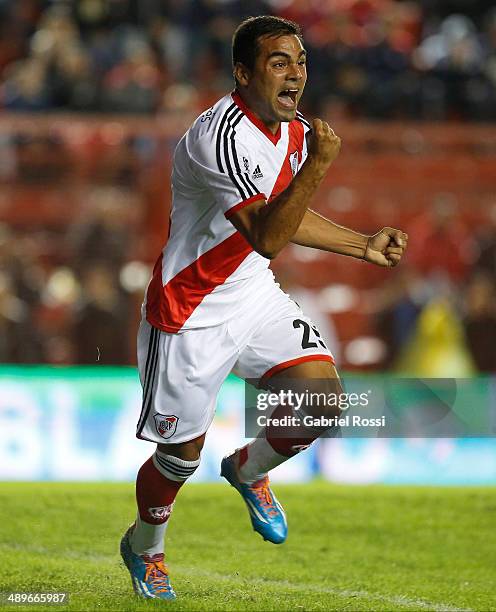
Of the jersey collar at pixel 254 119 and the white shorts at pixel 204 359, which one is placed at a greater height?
the jersey collar at pixel 254 119

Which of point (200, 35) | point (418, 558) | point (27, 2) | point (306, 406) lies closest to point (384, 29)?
point (200, 35)

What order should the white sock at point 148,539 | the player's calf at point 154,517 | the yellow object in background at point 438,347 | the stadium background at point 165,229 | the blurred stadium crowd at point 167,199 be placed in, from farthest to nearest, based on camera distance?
the yellow object in background at point 438,347 → the blurred stadium crowd at point 167,199 → the stadium background at point 165,229 → the white sock at point 148,539 → the player's calf at point 154,517

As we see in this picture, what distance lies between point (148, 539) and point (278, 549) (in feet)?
6.33

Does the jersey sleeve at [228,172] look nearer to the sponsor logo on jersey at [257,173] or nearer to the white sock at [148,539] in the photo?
the sponsor logo on jersey at [257,173]

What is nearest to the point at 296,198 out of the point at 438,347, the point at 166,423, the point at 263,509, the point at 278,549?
the point at 166,423

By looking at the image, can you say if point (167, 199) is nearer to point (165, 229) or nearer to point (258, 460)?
point (165, 229)

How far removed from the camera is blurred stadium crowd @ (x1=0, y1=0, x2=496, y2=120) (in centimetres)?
1293

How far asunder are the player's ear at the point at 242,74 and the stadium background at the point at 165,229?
4.69 metres

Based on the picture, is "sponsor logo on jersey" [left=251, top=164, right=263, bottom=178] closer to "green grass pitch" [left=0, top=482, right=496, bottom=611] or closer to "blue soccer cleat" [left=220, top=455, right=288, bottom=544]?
"blue soccer cleat" [left=220, top=455, right=288, bottom=544]

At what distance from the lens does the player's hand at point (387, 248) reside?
5.46 metres

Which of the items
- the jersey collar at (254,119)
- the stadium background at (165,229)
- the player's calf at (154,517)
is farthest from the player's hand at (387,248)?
the stadium background at (165,229)

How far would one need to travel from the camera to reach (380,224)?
12219 millimetres

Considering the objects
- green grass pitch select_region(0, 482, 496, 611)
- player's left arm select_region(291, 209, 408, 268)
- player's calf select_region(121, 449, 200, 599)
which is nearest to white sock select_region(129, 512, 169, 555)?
player's calf select_region(121, 449, 200, 599)

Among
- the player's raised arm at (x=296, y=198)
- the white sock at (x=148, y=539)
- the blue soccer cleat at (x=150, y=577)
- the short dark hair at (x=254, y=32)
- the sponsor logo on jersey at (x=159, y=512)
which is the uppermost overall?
the short dark hair at (x=254, y=32)
